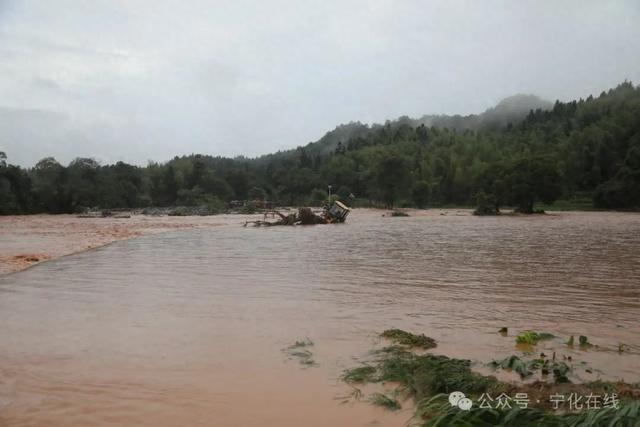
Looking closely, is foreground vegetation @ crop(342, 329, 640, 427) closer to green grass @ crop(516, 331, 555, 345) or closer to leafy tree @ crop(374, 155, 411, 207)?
green grass @ crop(516, 331, 555, 345)

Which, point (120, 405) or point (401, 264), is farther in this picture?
point (401, 264)

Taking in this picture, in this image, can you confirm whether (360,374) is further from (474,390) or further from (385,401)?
(474,390)

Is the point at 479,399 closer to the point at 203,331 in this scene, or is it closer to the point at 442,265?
the point at 203,331

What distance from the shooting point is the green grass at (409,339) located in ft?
17.4

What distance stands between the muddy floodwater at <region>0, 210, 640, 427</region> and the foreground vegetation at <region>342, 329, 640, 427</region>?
10.8 inches

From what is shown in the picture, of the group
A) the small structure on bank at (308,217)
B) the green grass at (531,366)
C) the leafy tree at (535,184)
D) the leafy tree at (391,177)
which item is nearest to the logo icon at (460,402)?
the green grass at (531,366)

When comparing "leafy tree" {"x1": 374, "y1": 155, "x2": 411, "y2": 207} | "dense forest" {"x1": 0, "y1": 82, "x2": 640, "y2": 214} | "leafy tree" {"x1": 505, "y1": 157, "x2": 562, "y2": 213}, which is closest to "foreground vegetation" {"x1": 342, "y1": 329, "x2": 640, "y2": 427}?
"dense forest" {"x1": 0, "y1": 82, "x2": 640, "y2": 214}

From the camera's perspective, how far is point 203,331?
6.00 m

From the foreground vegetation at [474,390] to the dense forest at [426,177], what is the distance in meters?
47.5

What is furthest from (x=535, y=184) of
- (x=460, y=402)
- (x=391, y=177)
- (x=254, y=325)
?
(x=460, y=402)

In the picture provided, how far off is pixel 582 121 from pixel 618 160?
39.7 m

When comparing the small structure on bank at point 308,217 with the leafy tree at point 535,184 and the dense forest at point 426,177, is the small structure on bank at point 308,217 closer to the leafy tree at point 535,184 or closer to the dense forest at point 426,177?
the dense forest at point 426,177

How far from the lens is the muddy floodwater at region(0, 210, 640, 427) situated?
3814mm

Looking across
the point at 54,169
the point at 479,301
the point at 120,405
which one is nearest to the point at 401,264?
the point at 479,301
